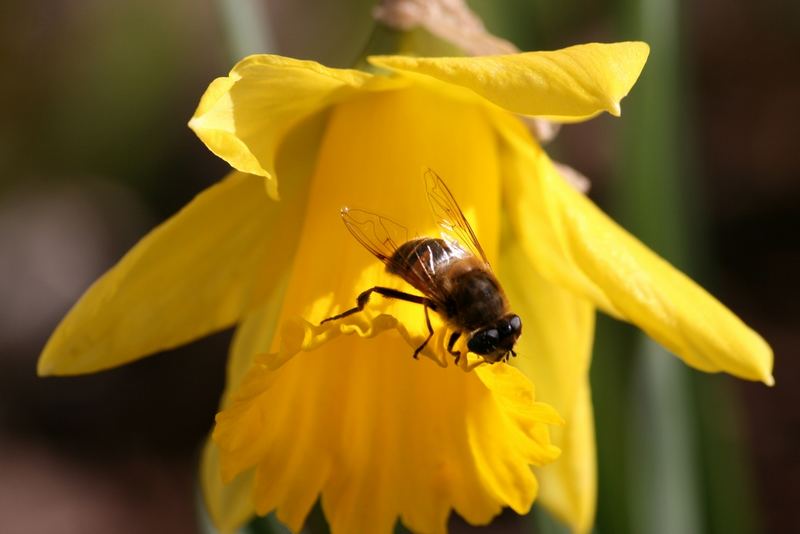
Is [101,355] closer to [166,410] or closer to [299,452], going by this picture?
[299,452]

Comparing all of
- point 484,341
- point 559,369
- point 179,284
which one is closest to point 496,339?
point 484,341

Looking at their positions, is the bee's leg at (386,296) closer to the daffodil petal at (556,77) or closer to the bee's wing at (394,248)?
the bee's wing at (394,248)

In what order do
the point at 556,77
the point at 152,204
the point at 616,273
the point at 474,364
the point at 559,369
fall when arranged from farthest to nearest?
1. the point at 152,204
2. the point at 559,369
3. the point at 616,273
4. the point at 474,364
5. the point at 556,77

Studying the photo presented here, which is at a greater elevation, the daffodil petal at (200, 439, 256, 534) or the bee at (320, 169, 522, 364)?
the bee at (320, 169, 522, 364)

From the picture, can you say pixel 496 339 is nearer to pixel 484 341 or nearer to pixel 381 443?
pixel 484 341

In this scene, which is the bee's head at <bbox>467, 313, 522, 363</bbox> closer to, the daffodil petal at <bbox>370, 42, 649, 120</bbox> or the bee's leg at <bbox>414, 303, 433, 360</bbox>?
the bee's leg at <bbox>414, 303, 433, 360</bbox>

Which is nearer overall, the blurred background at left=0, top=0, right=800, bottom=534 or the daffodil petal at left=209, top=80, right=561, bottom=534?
the daffodil petal at left=209, top=80, right=561, bottom=534

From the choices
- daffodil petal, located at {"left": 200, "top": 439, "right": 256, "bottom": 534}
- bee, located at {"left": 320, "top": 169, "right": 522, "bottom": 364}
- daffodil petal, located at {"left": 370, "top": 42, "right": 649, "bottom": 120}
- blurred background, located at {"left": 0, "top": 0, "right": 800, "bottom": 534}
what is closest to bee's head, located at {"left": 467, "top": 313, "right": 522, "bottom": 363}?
bee, located at {"left": 320, "top": 169, "right": 522, "bottom": 364}
